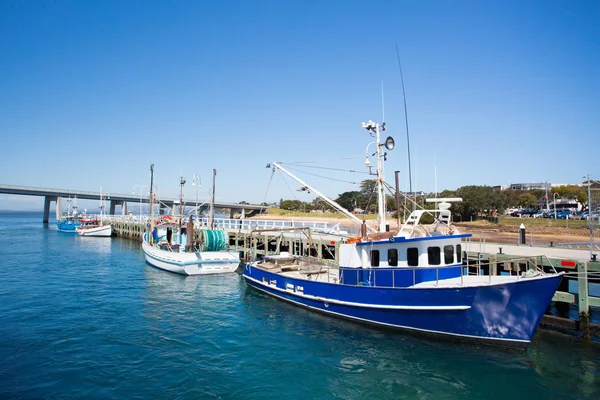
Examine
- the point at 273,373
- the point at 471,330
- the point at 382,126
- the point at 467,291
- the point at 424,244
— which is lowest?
the point at 273,373

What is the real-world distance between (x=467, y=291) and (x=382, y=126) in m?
9.06

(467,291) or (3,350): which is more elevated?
(467,291)

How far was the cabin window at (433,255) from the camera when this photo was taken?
1552 cm

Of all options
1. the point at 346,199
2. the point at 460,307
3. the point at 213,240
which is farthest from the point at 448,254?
the point at 346,199

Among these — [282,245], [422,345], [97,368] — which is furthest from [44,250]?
[422,345]

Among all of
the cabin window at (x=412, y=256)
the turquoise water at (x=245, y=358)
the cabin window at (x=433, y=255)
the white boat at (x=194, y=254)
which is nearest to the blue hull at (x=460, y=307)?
the turquoise water at (x=245, y=358)

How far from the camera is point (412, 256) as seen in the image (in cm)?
1572

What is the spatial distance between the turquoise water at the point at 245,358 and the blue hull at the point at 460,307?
55cm

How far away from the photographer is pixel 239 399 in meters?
10.3

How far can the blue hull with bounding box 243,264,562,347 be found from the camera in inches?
501

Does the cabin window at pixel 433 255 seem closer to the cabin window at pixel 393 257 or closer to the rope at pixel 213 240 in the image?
the cabin window at pixel 393 257

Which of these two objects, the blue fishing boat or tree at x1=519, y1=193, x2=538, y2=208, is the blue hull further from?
tree at x1=519, y1=193, x2=538, y2=208

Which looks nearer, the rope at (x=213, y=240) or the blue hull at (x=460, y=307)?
the blue hull at (x=460, y=307)

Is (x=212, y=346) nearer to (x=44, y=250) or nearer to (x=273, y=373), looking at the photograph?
(x=273, y=373)
